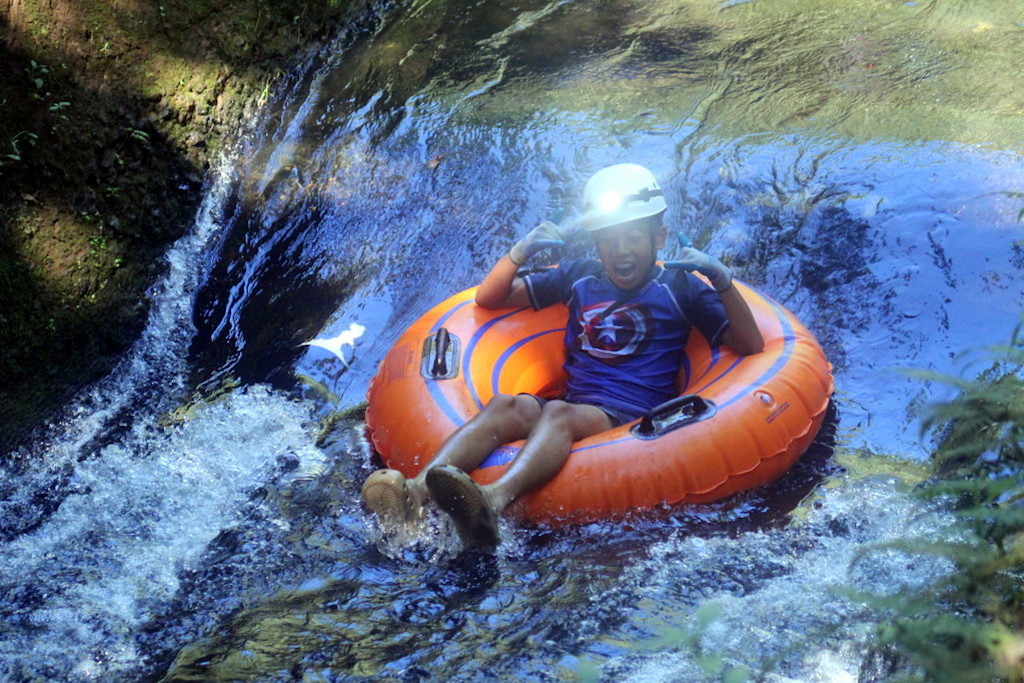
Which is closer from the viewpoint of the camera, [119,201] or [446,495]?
[446,495]

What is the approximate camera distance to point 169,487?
389 cm

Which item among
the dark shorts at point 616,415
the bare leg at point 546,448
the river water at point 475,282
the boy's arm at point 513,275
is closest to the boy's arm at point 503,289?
the boy's arm at point 513,275

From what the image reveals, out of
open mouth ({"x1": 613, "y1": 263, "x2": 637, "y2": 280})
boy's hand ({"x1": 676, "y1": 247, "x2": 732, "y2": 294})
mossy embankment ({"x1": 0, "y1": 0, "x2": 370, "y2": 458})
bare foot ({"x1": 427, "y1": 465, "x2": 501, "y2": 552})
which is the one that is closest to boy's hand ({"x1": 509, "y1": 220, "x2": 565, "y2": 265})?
open mouth ({"x1": 613, "y1": 263, "x2": 637, "y2": 280})

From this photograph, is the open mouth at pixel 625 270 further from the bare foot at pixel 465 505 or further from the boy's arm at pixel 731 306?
the bare foot at pixel 465 505

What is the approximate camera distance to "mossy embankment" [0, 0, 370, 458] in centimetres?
450

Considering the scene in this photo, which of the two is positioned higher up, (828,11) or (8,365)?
(8,365)

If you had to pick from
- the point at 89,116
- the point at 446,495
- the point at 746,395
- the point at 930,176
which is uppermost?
the point at 89,116

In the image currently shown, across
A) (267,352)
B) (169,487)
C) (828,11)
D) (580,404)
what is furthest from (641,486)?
(828,11)

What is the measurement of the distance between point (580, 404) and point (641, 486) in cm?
58

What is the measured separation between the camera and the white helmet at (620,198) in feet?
12.9

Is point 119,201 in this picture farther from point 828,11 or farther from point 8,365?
point 828,11

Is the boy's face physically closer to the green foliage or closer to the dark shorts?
the dark shorts

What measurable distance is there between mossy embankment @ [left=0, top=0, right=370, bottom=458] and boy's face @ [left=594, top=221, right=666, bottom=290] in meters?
2.71

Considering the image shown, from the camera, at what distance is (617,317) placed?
4.08m
